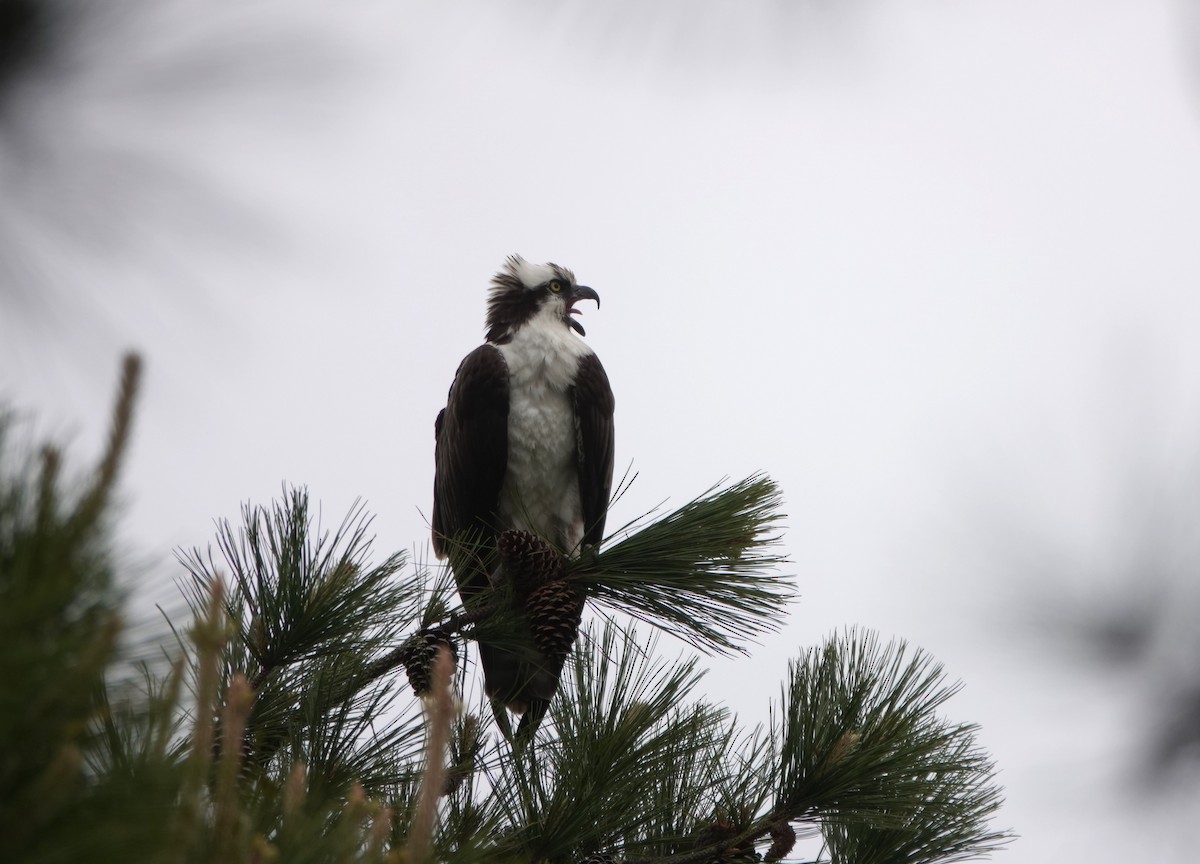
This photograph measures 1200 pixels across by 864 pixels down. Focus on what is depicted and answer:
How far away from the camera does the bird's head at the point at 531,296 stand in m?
5.62

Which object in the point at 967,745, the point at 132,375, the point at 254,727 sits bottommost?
the point at 132,375

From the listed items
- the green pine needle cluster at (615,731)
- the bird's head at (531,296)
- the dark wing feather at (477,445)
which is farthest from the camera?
the bird's head at (531,296)

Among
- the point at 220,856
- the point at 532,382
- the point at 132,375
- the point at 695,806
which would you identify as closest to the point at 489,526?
the point at 532,382

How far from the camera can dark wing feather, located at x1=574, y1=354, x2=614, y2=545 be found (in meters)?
5.00

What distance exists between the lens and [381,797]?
2.78m

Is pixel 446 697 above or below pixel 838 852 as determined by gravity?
below

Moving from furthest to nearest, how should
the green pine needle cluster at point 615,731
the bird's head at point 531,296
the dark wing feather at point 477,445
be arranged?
the bird's head at point 531,296 → the dark wing feather at point 477,445 → the green pine needle cluster at point 615,731

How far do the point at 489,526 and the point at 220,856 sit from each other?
356 centimetres

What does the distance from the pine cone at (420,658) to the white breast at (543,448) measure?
168cm

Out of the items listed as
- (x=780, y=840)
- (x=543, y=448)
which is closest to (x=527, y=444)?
(x=543, y=448)

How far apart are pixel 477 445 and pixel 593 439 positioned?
18.6 inches

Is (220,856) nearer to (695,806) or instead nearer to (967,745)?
(695,806)

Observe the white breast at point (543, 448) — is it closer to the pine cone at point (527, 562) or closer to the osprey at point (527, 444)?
the osprey at point (527, 444)

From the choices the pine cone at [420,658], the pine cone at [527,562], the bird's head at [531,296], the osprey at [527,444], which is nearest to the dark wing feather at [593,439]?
the osprey at [527,444]
